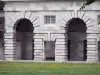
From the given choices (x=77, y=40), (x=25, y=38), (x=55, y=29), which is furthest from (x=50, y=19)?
(x=25, y=38)

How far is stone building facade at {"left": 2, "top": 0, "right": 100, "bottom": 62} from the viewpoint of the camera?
58.1 m

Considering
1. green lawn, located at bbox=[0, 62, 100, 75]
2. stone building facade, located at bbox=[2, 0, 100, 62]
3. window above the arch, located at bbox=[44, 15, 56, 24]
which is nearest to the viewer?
green lawn, located at bbox=[0, 62, 100, 75]

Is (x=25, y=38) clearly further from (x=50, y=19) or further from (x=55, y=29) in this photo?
(x=55, y=29)

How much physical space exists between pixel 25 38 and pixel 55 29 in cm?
460

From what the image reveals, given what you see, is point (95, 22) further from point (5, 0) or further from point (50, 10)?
point (5, 0)

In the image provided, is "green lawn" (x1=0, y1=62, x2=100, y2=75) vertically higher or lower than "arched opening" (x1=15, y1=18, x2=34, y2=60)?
lower

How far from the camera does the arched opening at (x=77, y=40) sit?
6038cm

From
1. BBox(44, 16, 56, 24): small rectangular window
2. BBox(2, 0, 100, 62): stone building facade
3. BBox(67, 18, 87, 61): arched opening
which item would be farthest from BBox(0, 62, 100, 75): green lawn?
BBox(67, 18, 87, 61): arched opening

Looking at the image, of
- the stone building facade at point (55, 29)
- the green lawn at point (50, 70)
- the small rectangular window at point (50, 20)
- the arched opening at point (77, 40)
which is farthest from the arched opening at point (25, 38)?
the green lawn at point (50, 70)

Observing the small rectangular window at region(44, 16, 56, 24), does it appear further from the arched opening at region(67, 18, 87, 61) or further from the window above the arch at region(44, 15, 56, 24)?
the arched opening at region(67, 18, 87, 61)

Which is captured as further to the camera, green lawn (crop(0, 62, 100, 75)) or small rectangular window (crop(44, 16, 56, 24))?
small rectangular window (crop(44, 16, 56, 24))

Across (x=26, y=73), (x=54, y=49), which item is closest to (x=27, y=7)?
(x=54, y=49)

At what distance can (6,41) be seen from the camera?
6012cm

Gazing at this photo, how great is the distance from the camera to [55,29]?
59.1 meters
